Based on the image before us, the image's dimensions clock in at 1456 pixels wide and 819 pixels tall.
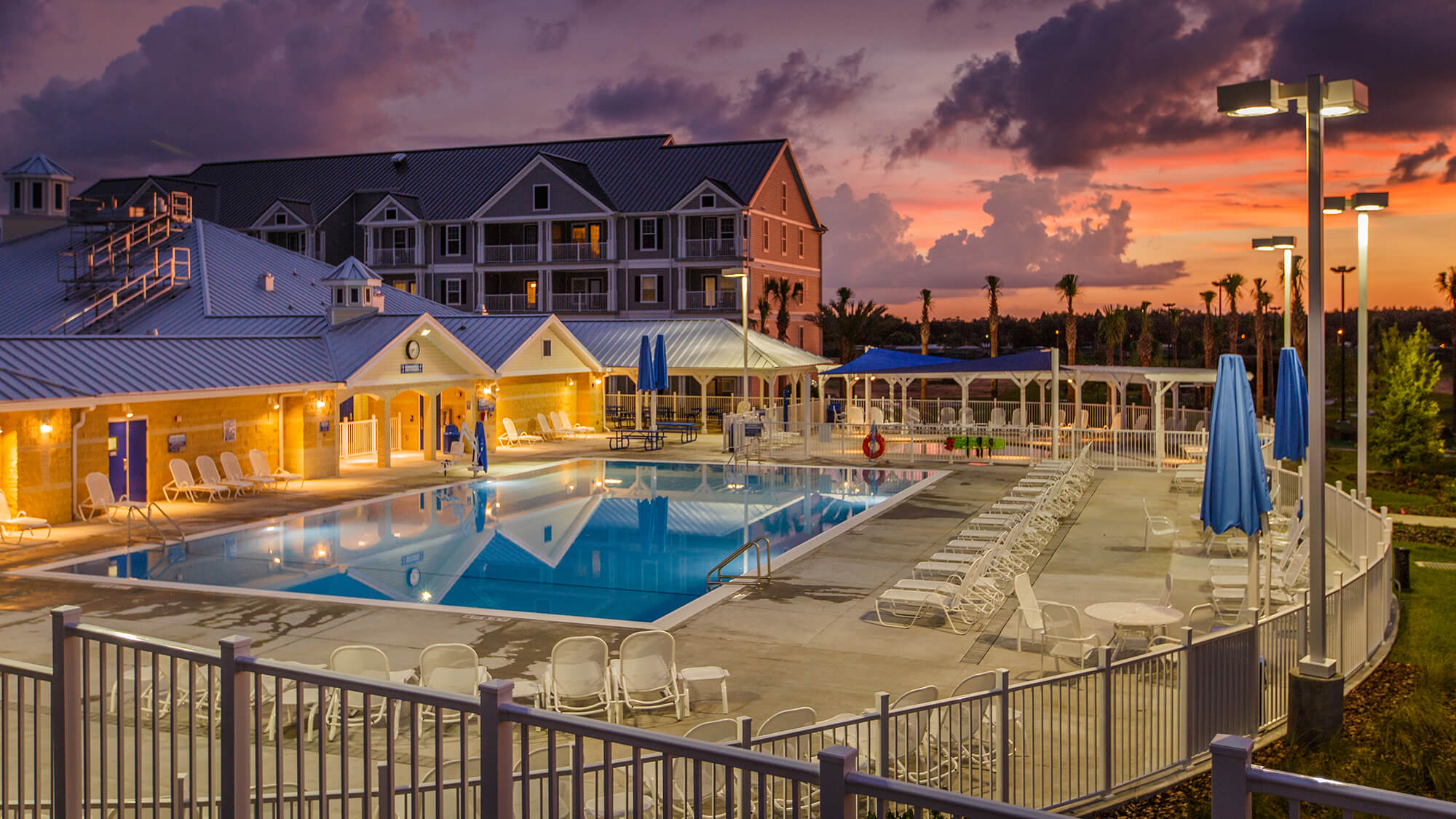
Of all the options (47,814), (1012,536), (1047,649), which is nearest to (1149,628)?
(1047,649)

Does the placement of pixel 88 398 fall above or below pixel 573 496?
above

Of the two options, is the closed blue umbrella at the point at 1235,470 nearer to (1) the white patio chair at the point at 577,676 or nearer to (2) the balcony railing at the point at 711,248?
(1) the white patio chair at the point at 577,676

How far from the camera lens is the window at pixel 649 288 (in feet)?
180

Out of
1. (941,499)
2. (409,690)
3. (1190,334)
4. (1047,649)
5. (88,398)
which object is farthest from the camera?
(1190,334)

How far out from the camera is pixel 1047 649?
13.1 metres

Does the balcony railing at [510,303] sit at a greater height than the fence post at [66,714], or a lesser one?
greater

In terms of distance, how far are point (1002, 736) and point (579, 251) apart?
161ft

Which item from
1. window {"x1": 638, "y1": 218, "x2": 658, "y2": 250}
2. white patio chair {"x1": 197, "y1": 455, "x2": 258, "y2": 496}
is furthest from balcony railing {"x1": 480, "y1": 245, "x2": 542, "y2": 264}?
white patio chair {"x1": 197, "y1": 455, "x2": 258, "y2": 496}

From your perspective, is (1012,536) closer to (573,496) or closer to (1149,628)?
(1149,628)

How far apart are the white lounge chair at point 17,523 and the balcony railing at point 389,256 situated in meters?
38.1

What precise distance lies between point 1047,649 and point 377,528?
1415 cm

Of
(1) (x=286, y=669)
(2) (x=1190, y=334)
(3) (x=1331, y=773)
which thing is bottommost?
(3) (x=1331, y=773)

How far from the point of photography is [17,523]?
20141 millimetres

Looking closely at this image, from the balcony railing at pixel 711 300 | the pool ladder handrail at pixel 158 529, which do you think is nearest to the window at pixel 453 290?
the balcony railing at pixel 711 300
